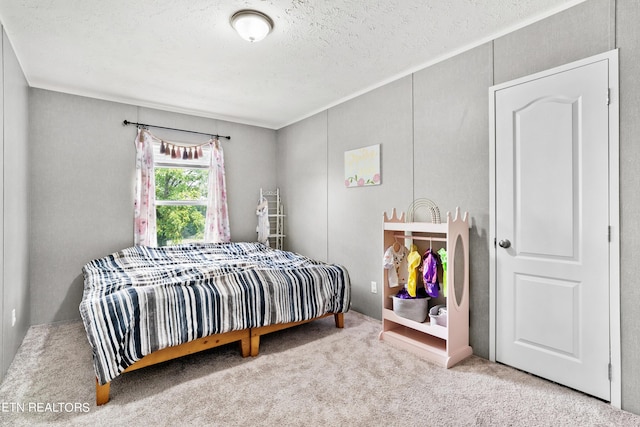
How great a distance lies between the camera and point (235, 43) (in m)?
2.56

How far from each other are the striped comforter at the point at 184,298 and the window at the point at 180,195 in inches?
27.3

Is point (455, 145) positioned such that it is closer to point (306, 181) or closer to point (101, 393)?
point (306, 181)

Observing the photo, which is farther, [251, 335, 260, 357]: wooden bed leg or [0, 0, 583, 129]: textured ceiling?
[251, 335, 260, 357]: wooden bed leg

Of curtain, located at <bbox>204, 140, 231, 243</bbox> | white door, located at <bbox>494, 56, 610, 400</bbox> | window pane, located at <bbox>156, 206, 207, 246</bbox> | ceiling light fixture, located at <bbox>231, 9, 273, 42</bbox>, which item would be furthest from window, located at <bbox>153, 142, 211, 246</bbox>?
white door, located at <bbox>494, 56, 610, 400</bbox>

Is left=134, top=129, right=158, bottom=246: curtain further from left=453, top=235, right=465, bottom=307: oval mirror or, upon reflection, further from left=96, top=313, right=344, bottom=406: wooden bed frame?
left=453, top=235, right=465, bottom=307: oval mirror

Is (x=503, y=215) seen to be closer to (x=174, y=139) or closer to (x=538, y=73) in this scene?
(x=538, y=73)

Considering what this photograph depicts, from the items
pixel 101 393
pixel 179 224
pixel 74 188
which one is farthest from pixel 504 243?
pixel 74 188

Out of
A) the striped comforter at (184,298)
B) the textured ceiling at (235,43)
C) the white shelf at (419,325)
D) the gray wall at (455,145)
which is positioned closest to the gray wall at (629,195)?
the gray wall at (455,145)

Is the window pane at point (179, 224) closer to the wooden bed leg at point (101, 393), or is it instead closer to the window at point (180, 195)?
the window at point (180, 195)

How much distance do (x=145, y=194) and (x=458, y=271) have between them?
3534 millimetres

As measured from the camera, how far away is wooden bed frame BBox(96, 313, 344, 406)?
6.51 feet

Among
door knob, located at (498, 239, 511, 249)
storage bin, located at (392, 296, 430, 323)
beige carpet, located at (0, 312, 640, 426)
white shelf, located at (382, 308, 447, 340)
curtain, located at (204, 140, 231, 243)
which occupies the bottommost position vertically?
beige carpet, located at (0, 312, 640, 426)

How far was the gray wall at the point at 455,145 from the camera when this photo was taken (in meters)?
1.88

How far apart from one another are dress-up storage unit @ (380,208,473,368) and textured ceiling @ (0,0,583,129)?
1.37m
